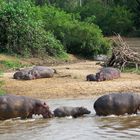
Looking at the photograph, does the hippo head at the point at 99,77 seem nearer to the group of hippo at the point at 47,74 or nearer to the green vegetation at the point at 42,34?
the group of hippo at the point at 47,74

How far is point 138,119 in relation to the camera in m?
12.5

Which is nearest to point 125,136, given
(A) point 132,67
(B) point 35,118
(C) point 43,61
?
(B) point 35,118

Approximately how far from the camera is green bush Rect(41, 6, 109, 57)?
31688 millimetres

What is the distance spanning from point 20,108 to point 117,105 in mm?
2330

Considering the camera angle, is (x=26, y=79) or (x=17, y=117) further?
(x=26, y=79)

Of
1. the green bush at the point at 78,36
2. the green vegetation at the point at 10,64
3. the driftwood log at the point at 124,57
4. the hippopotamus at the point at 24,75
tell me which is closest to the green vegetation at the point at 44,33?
the green bush at the point at 78,36

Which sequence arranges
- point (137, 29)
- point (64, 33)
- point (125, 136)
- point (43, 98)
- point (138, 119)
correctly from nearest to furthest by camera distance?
point (125, 136) < point (138, 119) < point (43, 98) < point (64, 33) < point (137, 29)

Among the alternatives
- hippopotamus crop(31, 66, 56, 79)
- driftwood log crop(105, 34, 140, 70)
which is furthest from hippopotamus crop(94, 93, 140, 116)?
driftwood log crop(105, 34, 140, 70)

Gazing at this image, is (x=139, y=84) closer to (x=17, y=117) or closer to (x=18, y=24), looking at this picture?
(x=17, y=117)

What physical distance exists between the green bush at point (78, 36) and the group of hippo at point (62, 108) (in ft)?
60.0

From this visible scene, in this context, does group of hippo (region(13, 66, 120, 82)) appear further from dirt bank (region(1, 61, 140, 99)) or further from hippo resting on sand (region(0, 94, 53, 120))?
hippo resting on sand (region(0, 94, 53, 120))

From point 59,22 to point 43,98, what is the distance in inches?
652

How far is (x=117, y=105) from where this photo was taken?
43.1 ft

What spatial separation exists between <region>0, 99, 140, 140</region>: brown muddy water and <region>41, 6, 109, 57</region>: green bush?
18258 mm
